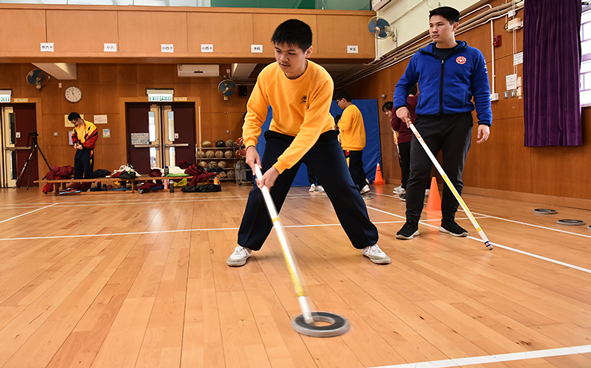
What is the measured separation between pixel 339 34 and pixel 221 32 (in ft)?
7.81

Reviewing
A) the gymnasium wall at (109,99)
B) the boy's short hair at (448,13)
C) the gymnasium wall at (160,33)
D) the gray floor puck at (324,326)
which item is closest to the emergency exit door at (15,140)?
the gymnasium wall at (109,99)

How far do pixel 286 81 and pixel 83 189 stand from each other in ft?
26.6

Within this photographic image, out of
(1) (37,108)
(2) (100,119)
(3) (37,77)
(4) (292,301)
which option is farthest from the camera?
(2) (100,119)

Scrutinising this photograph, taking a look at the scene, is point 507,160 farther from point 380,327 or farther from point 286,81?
point 380,327

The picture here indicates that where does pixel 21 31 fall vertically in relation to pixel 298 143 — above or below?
above

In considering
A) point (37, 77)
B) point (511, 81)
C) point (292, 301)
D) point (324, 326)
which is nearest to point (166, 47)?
point (37, 77)

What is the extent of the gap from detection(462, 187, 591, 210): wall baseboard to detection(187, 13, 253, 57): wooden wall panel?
5.16m

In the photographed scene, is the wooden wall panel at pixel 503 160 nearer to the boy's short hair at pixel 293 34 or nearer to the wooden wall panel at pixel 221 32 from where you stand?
the boy's short hair at pixel 293 34

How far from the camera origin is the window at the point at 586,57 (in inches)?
183

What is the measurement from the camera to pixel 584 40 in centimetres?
475

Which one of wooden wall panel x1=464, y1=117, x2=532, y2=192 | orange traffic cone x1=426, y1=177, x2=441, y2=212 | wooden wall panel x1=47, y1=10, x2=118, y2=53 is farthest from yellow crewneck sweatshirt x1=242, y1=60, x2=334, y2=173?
wooden wall panel x1=47, y1=10, x2=118, y2=53

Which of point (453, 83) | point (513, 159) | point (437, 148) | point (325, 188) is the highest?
point (453, 83)

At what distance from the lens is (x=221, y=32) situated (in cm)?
869

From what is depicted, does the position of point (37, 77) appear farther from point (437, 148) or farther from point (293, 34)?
point (293, 34)
